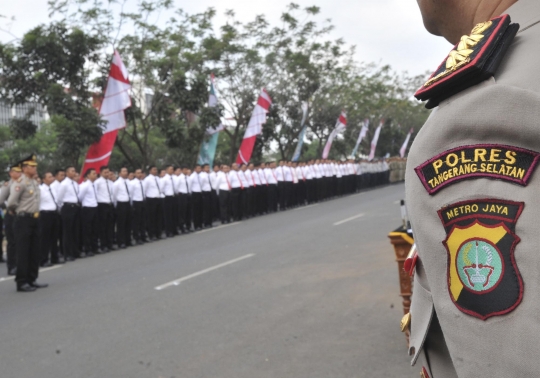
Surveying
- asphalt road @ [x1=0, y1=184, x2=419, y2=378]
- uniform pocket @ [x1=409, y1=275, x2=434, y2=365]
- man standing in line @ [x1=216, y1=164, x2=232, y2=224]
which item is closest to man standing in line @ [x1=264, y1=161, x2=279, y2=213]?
man standing in line @ [x1=216, y1=164, x2=232, y2=224]

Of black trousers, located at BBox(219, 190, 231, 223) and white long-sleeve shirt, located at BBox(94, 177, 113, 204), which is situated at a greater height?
white long-sleeve shirt, located at BBox(94, 177, 113, 204)

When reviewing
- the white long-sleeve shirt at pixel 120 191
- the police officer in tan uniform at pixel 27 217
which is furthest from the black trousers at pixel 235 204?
the police officer in tan uniform at pixel 27 217

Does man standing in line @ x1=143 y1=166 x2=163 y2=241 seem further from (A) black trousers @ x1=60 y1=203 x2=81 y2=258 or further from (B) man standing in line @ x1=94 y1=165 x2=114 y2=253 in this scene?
(A) black trousers @ x1=60 y1=203 x2=81 y2=258

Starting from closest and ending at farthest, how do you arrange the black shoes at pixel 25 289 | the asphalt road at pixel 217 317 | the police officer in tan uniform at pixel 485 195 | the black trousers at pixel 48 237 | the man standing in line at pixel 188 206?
the police officer in tan uniform at pixel 485 195 → the asphalt road at pixel 217 317 → the black shoes at pixel 25 289 → the black trousers at pixel 48 237 → the man standing in line at pixel 188 206

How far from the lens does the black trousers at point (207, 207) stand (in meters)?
17.9

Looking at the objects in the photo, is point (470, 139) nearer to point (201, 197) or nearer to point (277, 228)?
point (277, 228)

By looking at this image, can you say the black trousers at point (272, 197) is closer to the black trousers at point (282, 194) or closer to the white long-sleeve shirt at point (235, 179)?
the black trousers at point (282, 194)

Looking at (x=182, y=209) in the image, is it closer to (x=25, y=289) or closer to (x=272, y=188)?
(x=272, y=188)

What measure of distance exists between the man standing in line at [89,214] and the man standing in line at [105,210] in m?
0.18

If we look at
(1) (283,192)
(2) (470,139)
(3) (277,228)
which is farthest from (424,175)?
(1) (283,192)

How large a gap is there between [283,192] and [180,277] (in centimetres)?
1479

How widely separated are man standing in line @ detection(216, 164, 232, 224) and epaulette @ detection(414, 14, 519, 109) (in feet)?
58.2

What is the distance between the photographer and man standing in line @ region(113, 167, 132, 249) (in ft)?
46.4

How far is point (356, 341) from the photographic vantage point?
214 inches
